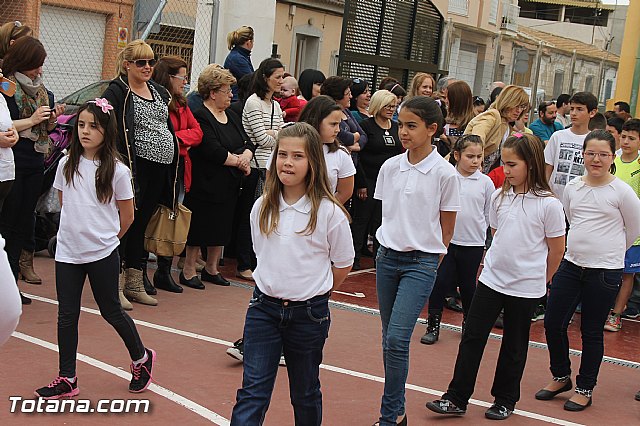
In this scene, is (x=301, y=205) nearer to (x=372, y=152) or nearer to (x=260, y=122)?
(x=260, y=122)

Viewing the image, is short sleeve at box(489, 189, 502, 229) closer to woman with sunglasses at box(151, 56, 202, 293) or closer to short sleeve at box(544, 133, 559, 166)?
short sleeve at box(544, 133, 559, 166)

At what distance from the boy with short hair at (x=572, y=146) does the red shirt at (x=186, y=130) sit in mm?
3251

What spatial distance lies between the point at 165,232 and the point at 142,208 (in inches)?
15.1

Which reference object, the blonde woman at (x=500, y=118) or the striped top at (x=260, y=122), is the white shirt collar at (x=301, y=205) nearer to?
the striped top at (x=260, y=122)

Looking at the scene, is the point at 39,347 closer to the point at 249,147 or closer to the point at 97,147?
the point at 97,147

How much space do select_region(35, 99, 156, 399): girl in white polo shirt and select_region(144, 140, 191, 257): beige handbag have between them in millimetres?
2290

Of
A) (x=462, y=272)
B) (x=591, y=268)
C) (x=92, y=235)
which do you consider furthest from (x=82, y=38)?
(x=591, y=268)

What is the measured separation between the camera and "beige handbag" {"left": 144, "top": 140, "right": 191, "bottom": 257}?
8.55m

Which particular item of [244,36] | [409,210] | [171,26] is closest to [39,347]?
[409,210]

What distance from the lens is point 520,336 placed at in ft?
20.5

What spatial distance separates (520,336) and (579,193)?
4.44 feet

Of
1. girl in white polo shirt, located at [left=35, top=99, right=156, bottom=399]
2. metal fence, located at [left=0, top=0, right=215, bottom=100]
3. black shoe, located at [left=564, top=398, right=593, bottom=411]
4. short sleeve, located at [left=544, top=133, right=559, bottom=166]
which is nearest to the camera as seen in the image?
girl in white polo shirt, located at [left=35, top=99, right=156, bottom=399]

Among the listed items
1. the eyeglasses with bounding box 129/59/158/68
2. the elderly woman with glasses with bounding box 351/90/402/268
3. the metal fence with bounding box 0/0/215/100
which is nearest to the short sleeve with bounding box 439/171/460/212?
the eyeglasses with bounding box 129/59/158/68

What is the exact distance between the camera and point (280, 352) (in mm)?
4770
